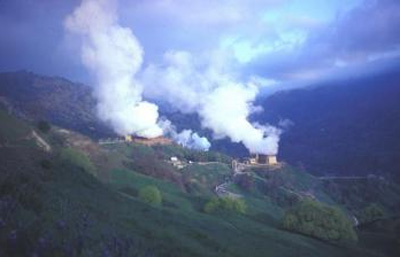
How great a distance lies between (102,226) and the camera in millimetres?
32938

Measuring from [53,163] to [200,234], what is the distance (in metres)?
31.0

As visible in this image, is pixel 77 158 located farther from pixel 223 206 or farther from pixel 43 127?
pixel 43 127

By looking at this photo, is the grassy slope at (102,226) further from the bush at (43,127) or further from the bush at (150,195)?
the bush at (43,127)

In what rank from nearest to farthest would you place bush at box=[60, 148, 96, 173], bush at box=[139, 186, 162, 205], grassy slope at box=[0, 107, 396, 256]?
grassy slope at box=[0, 107, 396, 256] → bush at box=[139, 186, 162, 205] → bush at box=[60, 148, 96, 173]

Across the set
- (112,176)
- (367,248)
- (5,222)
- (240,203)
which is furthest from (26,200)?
(112,176)

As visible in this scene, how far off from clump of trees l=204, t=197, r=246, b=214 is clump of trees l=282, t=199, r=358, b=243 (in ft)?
45.1

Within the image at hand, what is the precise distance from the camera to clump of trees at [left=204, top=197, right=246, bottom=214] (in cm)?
9819

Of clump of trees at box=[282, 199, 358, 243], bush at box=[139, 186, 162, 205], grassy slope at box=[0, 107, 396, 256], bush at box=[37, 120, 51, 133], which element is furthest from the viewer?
bush at box=[37, 120, 51, 133]

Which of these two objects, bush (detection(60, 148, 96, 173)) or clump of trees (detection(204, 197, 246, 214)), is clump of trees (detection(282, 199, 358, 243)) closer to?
clump of trees (detection(204, 197, 246, 214))

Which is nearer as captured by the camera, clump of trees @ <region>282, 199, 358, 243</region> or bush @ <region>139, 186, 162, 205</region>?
clump of trees @ <region>282, 199, 358, 243</region>

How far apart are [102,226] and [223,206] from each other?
7384cm

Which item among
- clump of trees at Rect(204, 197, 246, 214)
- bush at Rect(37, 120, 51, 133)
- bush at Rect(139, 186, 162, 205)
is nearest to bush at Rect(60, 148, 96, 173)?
bush at Rect(139, 186, 162, 205)

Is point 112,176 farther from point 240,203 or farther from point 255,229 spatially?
point 255,229

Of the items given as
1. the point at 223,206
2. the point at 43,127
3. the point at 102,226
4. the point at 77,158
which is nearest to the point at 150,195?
the point at 223,206
